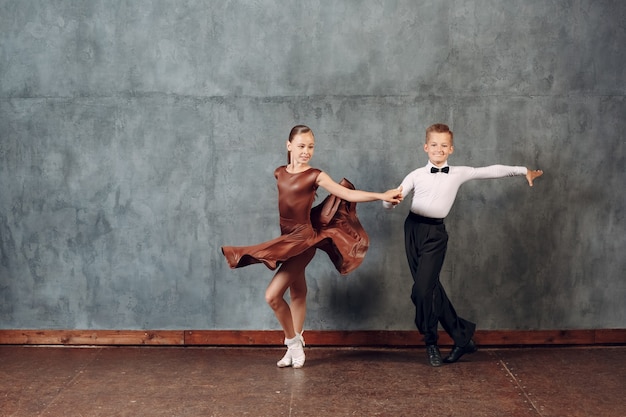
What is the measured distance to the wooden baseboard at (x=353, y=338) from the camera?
570cm

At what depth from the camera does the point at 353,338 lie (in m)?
5.71

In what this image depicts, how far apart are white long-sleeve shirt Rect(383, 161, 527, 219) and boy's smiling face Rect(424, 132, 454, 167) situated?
6 cm

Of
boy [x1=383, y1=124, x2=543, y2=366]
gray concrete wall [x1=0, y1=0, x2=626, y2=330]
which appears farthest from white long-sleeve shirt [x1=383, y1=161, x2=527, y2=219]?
gray concrete wall [x1=0, y1=0, x2=626, y2=330]

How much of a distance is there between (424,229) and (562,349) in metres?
1.40

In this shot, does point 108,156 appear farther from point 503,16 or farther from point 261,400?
point 503,16

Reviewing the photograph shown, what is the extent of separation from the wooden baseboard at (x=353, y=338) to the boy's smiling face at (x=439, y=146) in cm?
131

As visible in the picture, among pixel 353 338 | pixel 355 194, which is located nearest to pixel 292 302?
pixel 353 338

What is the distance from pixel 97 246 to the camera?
5.70 metres

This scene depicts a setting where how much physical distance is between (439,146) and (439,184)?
0.24 metres

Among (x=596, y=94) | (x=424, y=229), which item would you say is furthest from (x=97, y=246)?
(x=596, y=94)

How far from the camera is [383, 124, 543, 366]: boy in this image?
16.8 feet

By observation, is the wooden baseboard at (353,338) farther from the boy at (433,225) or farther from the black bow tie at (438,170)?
the black bow tie at (438,170)

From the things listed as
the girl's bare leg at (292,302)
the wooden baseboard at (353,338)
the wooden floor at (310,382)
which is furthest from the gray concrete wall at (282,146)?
the girl's bare leg at (292,302)

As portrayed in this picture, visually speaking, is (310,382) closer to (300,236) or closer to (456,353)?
(300,236)
